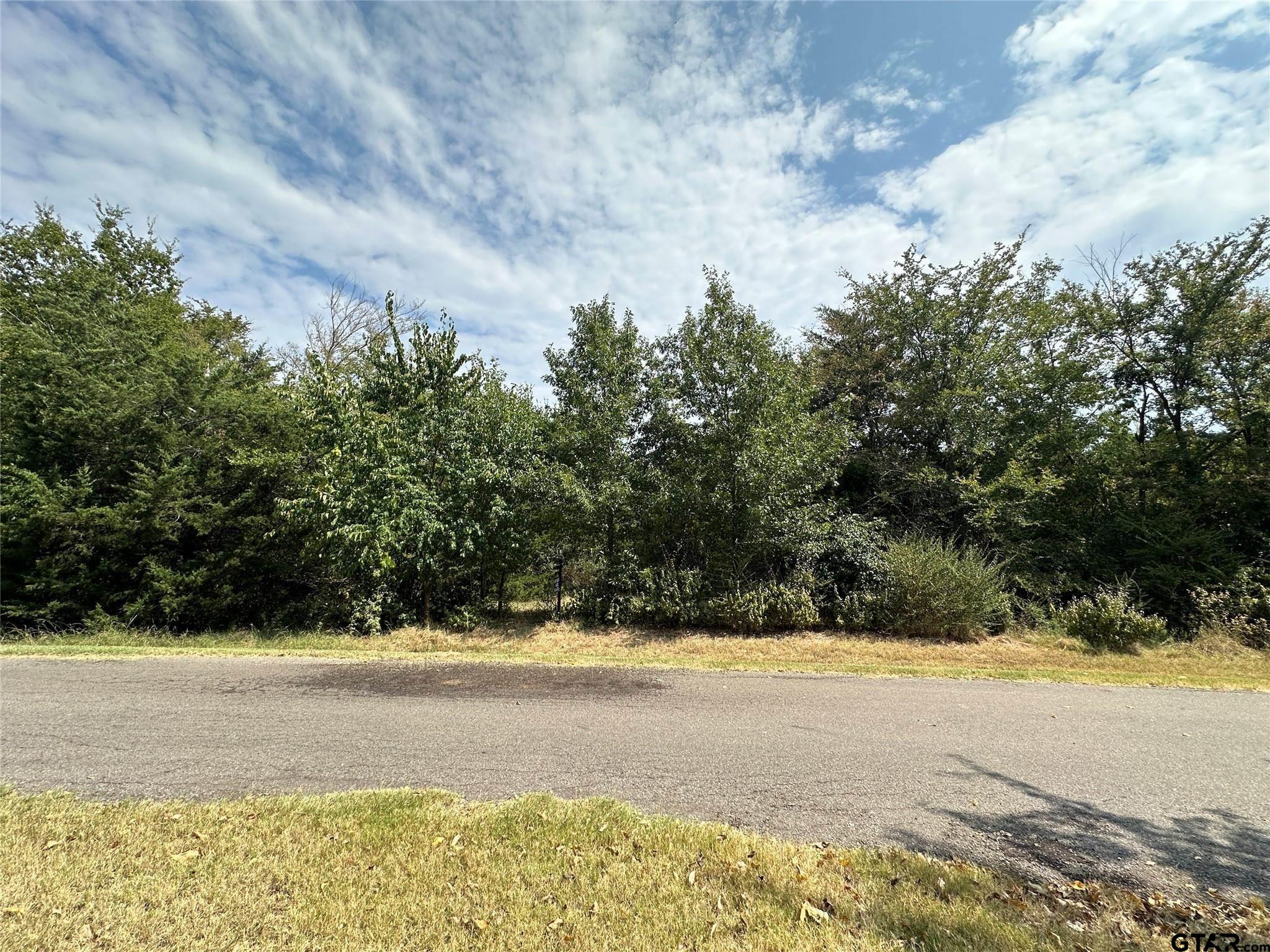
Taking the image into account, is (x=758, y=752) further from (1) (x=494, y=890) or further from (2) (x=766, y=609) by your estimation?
(2) (x=766, y=609)

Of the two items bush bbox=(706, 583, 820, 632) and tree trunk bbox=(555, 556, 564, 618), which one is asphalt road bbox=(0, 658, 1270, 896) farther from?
tree trunk bbox=(555, 556, 564, 618)

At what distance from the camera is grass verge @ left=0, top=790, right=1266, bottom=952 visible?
8.26 ft

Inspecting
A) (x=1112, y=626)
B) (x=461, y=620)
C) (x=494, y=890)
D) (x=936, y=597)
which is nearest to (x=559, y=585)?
(x=461, y=620)

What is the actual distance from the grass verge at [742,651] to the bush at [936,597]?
1.55 feet

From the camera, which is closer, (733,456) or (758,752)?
(758,752)

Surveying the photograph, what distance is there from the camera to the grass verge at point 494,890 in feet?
8.26

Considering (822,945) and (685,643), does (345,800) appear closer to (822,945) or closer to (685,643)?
(822,945)

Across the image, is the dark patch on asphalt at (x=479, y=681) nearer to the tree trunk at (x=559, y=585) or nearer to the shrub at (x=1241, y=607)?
the tree trunk at (x=559, y=585)

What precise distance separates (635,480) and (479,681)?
673 cm

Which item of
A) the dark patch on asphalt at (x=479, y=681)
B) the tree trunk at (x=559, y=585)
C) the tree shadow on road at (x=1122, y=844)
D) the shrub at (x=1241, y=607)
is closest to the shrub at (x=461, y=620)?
the tree trunk at (x=559, y=585)

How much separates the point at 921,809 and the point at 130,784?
5730 mm

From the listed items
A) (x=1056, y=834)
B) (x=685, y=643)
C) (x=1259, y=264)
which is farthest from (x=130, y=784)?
(x=1259, y=264)

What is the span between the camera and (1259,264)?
46.5 feet

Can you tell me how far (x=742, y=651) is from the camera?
11414mm
